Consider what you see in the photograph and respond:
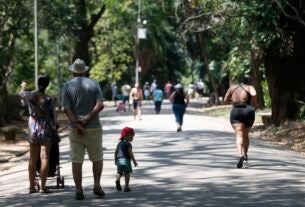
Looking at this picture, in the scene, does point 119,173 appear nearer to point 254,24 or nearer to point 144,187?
point 144,187

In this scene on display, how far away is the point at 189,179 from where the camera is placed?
1290cm

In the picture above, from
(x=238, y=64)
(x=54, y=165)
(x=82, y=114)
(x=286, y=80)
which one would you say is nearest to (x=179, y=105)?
(x=286, y=80)

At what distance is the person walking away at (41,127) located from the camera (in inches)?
443

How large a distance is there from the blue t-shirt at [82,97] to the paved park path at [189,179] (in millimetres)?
1222

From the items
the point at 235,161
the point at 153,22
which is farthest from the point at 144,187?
the point at 153,22

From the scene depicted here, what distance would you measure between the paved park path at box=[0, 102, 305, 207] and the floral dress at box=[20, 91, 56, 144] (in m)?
0.88

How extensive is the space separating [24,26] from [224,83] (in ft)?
Result: 99.8

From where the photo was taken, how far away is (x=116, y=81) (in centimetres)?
7356

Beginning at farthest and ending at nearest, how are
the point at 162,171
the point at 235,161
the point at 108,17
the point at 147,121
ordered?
the point at 108,17, the point at 147,121, the point at 235,161, the point at 162,171

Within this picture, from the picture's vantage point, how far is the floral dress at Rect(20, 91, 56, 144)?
11.2 m

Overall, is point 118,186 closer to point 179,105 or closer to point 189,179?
point 189,179

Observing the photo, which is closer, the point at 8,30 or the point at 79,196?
the point at 79,196

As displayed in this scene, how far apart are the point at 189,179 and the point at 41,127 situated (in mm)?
2962

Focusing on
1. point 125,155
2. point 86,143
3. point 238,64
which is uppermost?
point 238,64
